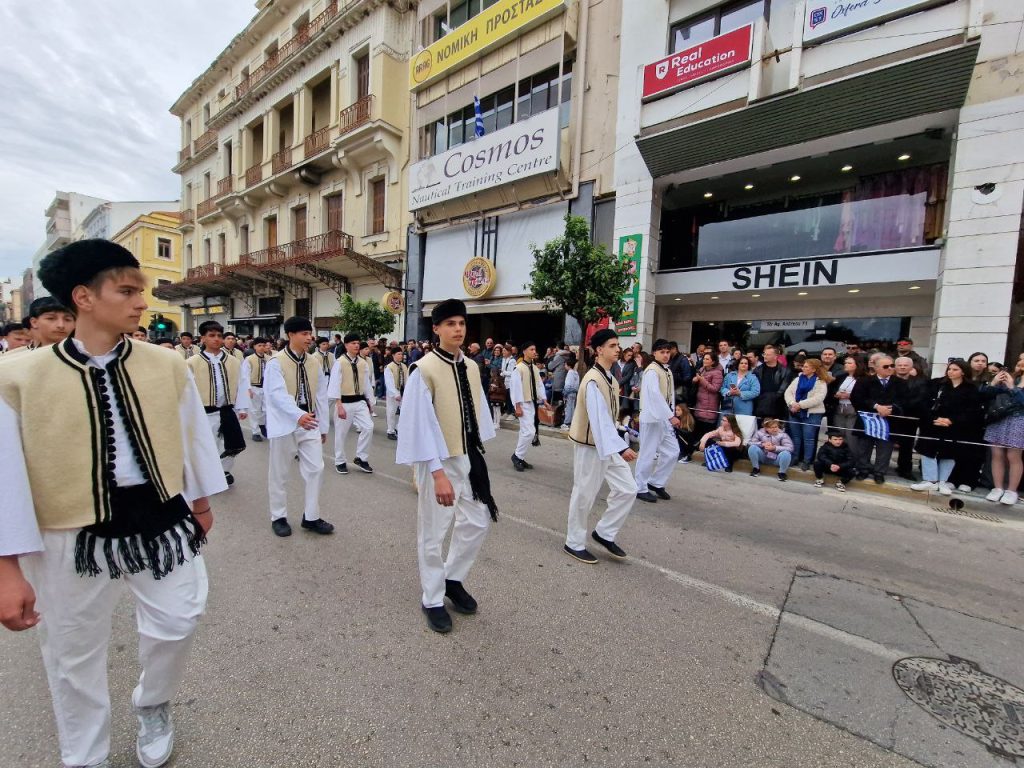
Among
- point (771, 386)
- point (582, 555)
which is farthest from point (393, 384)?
point (771, 386)

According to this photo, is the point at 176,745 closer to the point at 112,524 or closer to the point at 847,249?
the point at 112,524

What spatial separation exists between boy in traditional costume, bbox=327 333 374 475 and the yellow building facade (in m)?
41.2

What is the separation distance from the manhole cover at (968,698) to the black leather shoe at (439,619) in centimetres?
258

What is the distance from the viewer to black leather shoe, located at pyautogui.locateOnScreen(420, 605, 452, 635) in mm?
2930

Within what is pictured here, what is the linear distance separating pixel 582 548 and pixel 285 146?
30531mm

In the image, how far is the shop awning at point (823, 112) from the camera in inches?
337

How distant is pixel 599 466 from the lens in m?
4.14

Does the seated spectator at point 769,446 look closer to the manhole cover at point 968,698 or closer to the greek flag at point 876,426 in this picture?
the greek flag at point 876,426

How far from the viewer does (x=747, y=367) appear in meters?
8.06

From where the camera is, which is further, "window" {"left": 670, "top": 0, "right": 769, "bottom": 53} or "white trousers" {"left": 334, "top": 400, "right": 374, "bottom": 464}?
"window" {"left": 670, "top": 0, "right": 769, "bottom": 53}

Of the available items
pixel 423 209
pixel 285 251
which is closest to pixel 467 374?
pixel 423 209

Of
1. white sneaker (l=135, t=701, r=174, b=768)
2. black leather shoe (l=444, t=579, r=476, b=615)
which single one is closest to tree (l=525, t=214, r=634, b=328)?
black leather shoe (l=444, t=579, r=476, b=615)

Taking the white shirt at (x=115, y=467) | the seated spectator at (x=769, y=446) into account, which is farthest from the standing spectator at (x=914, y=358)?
the white shirt at (x=115, y=467)

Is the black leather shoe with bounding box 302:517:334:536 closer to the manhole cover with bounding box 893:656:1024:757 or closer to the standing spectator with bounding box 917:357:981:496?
the manhole cover with bounding box 893:656:1024:757
